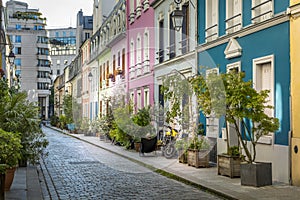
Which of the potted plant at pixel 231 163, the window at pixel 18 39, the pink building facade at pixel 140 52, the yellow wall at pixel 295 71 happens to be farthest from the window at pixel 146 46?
the window at pixel 18 39

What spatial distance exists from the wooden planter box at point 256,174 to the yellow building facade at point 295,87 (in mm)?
603

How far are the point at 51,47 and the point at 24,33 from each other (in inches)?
643

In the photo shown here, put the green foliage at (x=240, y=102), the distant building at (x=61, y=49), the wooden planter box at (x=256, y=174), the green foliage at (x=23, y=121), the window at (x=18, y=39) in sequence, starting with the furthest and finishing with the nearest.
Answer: the distant building at (x=61, y=49) < the window at (x=18, y=39) < the green foliage at (x=23, y=121) < the green foliage at (x=240, y=102) < the wooden planter box at (x=256, y=174)

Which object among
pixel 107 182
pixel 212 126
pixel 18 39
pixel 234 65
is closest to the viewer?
pixel 107 182

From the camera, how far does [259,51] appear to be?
13508 mm

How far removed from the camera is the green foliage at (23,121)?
40.9 ft

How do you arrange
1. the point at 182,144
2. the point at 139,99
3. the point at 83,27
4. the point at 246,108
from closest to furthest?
the point at 246,108, the point at 182,144, the point at 139,99, the point at 83,27

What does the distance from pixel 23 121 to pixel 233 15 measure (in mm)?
7188

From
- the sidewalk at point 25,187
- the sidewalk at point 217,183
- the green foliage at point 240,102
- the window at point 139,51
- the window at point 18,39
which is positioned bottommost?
the sidewalk at point 25,187

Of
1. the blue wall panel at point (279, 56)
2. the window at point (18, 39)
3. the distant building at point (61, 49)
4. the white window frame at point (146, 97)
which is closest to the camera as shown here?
the blue wall panel at point (279, 56)

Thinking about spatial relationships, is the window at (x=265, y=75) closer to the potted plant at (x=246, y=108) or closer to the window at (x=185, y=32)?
the potted plant at (x=246, y=108)

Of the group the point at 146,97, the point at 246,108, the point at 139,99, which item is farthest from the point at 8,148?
the point at 139,99

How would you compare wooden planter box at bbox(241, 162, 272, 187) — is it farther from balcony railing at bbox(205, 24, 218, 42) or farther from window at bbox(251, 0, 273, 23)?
balcony railing at bbox(205, 24, 218, 42)

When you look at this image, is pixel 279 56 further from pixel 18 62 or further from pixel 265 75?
pixel 18 62
